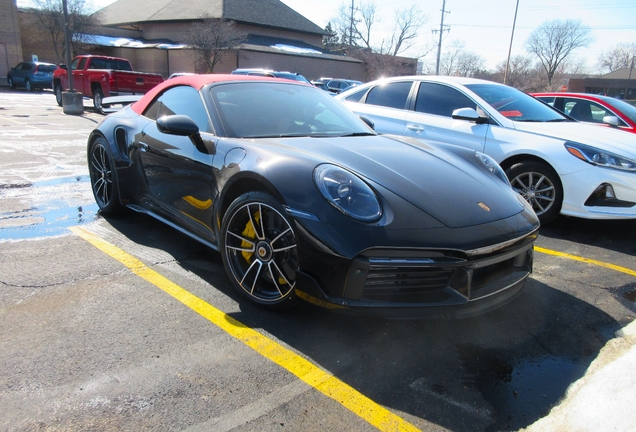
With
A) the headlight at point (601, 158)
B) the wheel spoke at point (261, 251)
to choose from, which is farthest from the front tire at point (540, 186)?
the wheel spoke at point (261, 251)

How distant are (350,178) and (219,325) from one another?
3.70ft

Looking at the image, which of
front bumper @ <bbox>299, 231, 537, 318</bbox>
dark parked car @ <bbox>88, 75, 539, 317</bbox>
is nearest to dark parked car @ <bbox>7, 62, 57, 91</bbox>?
dark parked car @ <bbox>88, 75, 539, 317</bbox>

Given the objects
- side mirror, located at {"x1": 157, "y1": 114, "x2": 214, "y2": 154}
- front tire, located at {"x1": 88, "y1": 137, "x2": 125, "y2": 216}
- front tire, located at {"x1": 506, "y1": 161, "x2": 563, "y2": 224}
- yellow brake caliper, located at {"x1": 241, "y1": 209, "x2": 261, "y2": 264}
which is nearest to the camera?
yellow brake caliper, located at {"x1": 241, "y1": 209, "x2": 261, "y2": 264}

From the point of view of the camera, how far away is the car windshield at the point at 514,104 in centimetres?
537

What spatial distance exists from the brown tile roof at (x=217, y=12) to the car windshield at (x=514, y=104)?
35247mm

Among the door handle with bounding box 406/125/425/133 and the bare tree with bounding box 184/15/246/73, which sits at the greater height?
the bare tree with bounding box 184/15/246/73

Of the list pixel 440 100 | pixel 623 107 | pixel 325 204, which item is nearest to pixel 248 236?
pixel 325 204

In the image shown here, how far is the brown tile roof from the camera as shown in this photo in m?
38.4

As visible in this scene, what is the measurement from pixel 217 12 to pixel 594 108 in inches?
1387

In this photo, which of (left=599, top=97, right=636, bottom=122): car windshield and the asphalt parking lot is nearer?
the asphalt parking lot

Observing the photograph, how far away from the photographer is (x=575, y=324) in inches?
114

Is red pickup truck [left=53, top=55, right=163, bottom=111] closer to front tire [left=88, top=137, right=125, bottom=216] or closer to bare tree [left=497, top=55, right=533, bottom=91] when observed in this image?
front tire [left=88, top=137, right=125, bottom=216]

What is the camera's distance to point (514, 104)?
18.1 feet

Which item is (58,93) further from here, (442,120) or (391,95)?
(442,120)
